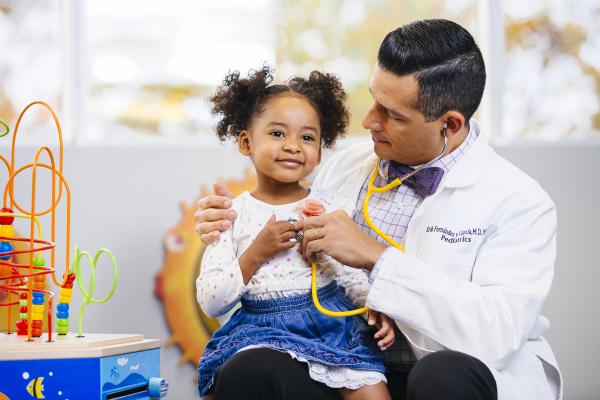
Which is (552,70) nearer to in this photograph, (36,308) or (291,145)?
(291,145)

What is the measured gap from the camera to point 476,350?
72.1 inches

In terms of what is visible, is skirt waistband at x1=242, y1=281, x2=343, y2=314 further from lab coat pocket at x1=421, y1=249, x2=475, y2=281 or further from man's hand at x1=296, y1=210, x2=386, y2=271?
lab coat pocket at x1=421, y1=249, x2=475, y2=281

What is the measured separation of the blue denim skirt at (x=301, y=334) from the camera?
184cm

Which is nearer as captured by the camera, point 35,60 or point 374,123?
point 374,123

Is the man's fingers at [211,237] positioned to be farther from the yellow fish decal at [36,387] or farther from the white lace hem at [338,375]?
the yellow fish decal at [36,387]

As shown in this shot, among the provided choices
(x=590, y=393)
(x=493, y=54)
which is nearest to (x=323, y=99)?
(x=493, y=54)

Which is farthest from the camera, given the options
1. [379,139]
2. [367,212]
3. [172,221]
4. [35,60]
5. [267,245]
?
[35,60]

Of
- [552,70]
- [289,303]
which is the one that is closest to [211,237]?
[289,303]

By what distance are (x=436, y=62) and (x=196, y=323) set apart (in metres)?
1.69

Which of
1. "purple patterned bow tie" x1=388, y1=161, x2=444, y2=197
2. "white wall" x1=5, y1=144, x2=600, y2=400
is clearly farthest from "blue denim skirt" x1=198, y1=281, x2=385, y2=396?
"white wall" x1=5, y1=144, x2=600, y2=400

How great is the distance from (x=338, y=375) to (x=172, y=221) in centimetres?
174

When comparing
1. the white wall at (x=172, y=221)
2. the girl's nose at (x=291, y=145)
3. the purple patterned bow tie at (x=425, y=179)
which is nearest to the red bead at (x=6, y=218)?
the girl's nose at (x=291, y=145)

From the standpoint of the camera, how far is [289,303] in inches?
76.7

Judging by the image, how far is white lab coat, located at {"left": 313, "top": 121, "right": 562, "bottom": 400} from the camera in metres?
1.83
